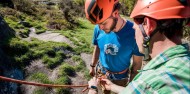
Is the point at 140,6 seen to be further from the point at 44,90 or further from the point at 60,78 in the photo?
the point at 60,78

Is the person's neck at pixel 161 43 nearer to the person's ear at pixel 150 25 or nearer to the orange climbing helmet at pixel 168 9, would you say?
the person's ear at pixel 150 25

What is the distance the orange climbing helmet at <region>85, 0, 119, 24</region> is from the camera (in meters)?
3.86

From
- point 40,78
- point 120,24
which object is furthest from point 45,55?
point 120,24

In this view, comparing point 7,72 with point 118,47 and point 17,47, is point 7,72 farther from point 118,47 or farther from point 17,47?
point 118,47

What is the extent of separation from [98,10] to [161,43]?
201 cm

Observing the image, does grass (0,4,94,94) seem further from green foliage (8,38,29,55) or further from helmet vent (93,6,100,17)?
helmet vent (93,6,100,17)

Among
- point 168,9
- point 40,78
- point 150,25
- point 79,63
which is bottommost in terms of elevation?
point 79,63

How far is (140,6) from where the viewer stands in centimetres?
223

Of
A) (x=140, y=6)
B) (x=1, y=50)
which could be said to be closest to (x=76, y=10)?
(x=1, y=50)

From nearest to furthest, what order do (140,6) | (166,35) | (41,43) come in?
(166,35)
(140,6)
(41,43)

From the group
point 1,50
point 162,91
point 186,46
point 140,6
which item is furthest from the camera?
point 1,50

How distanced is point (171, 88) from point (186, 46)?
43 centimetres

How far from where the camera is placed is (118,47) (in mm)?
4258

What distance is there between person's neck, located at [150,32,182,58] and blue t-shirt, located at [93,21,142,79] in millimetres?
2090
